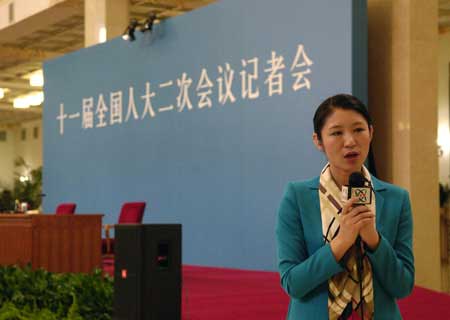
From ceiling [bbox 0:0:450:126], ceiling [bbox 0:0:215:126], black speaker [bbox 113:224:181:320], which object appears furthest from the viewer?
ceiling [bbox 0:0:215:126]

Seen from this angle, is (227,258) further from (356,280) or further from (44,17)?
(356,280)

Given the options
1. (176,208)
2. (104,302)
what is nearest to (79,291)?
(104,302)

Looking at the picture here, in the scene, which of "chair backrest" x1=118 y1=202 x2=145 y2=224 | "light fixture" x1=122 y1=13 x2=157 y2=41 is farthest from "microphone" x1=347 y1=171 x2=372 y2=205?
"light fixture" x1=122 y1=13 x2=157 y2=41

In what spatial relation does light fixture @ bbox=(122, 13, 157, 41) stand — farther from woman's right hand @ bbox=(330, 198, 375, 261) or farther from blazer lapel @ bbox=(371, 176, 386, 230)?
woman's right hand @ bbox=(330, 198, 375, 261)

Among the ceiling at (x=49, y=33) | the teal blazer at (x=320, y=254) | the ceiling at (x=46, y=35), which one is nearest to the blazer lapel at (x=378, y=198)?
the teal blazer at (x=320, y=254)

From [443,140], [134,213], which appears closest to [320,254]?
[134,213]

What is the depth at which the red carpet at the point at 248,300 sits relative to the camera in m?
5.16

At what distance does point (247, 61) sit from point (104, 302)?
461 centimetres

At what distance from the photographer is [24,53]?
1720 cm

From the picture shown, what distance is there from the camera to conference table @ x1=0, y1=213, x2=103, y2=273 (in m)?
7.35

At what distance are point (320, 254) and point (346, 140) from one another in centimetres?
26

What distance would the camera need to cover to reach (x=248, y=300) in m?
5.88

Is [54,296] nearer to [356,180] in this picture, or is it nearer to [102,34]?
[356,180]

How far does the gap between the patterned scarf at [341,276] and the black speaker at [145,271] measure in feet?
7.84
